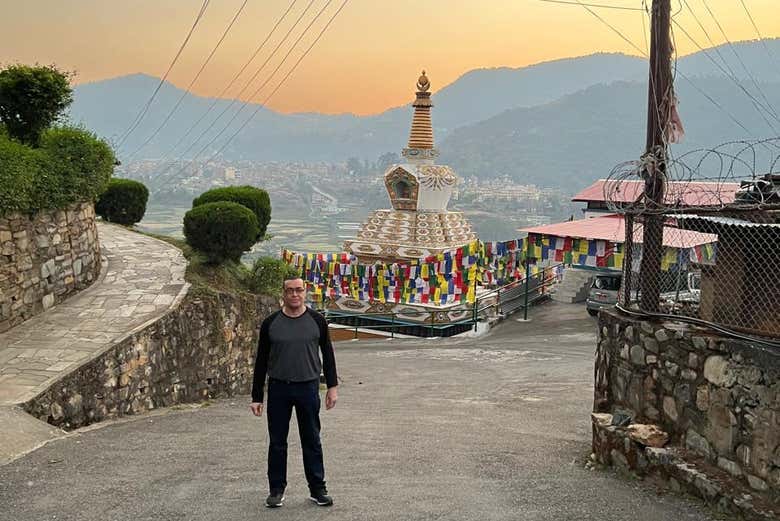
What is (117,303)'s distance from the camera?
11266 millimetres

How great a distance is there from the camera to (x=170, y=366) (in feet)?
33.8

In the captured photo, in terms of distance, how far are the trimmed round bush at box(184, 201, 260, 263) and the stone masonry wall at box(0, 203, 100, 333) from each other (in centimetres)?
168

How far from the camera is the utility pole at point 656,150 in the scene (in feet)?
22.2

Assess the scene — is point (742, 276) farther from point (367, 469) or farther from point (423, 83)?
point (423, 83)

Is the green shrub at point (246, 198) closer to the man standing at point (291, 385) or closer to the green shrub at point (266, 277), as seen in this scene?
the green shrub at point (266, 277)

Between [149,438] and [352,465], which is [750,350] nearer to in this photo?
[352,465]

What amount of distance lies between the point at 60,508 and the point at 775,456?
16.1ft

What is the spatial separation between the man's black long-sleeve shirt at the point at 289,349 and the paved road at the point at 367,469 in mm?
928

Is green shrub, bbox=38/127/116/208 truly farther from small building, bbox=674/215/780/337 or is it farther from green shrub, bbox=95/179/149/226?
small building, bbox=674/215/780/337

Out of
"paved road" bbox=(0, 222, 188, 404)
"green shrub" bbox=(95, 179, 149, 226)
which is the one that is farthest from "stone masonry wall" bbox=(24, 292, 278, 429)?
"green shrub" bbox=(95, 179, 149, 226)

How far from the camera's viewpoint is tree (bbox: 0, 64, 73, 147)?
1135 cm

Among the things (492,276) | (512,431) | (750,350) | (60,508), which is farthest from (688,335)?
(492,276)

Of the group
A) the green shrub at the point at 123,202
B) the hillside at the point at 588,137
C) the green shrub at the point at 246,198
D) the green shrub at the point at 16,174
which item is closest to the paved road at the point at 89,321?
the green shrub at the point at 16,174

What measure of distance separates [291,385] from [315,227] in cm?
9197
